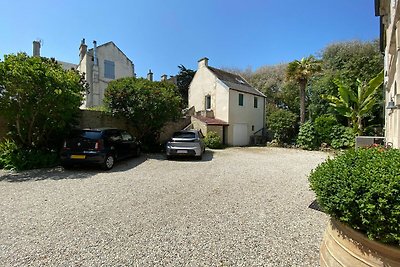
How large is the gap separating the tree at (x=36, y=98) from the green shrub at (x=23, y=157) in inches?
14.9

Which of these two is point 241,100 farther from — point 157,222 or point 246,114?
point 157,222

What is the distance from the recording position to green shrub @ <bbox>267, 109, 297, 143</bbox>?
65.6ft

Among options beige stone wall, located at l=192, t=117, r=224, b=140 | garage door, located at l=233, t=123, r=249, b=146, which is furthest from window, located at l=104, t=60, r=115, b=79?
garage door, located at l=233, t=123, r=249, b=146

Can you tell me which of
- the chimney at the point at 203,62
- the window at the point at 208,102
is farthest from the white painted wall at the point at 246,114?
the chimney at the point at 203,62

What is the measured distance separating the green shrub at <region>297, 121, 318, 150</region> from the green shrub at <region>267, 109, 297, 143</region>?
1298 millimetres

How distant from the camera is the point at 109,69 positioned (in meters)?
24.3

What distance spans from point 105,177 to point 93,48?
65.5 feet

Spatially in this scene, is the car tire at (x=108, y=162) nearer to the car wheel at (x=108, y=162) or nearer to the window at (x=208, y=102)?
the car wheel at (x=108, y=162)

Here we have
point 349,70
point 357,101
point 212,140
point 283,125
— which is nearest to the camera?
point 357,101

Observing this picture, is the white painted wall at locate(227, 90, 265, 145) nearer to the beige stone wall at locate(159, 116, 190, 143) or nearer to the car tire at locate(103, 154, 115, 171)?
the beige stone wall at locate(159, 116, 190, 143)

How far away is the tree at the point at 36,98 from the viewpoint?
7960 millimetres

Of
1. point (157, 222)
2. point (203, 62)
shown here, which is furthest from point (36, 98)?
point (203, 62)

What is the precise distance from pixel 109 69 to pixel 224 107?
13544 millimetres

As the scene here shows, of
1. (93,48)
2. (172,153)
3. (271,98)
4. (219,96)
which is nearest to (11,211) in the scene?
(172,153)
